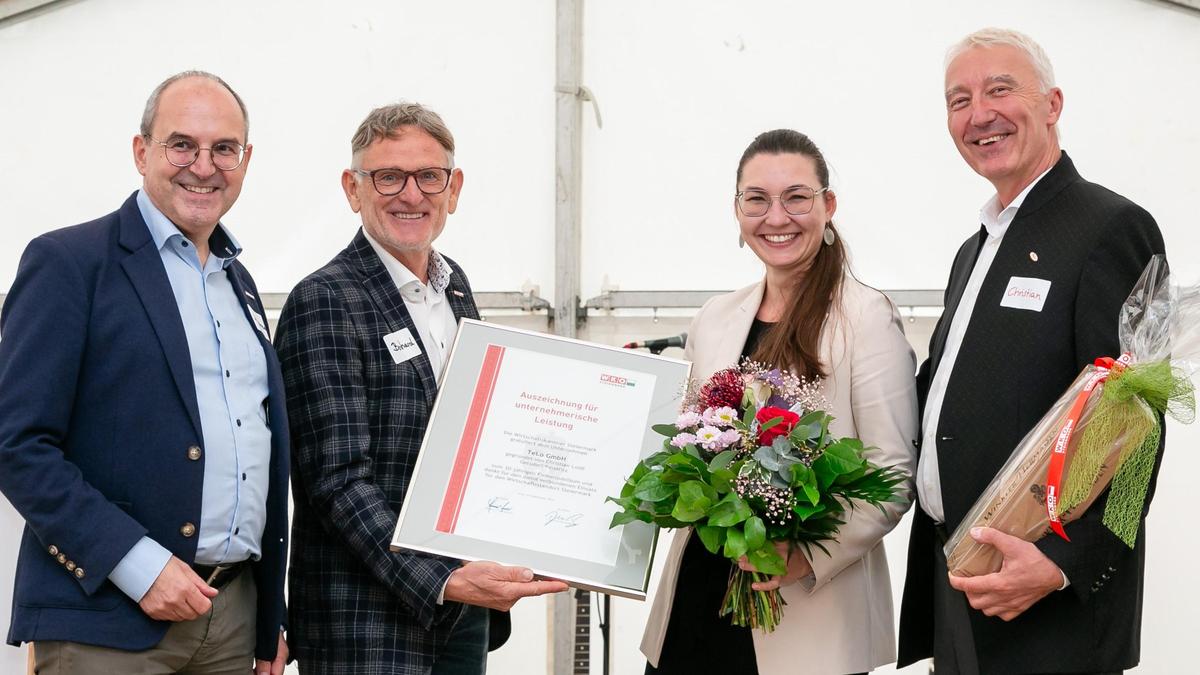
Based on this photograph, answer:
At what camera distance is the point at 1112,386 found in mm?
1914

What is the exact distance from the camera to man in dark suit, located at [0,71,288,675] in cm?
209

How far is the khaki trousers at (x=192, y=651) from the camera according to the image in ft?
6.89

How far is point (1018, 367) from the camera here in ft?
7.19

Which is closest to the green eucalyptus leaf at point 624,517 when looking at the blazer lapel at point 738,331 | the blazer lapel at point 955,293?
the blazer lapel at point 738,331

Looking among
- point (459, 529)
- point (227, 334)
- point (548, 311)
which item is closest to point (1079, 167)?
point (548, 311)

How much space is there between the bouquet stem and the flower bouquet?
0.17ft

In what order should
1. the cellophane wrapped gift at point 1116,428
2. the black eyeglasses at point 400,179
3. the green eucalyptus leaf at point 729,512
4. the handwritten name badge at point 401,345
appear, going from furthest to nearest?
the black eyeglasses at point 400,179 < the handwritten name badge at point 401,345 < the green eucalyptus leaf at point 729,512 < the cellophane wrapped gift at point 1116,428

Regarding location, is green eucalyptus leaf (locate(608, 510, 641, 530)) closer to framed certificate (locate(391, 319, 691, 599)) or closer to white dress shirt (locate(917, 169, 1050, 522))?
framed certificate (locate(391, 319, 691, 599))

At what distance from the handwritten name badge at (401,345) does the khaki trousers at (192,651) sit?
602 millimetres

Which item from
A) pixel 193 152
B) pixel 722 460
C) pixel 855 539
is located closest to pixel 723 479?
pixel 722 460

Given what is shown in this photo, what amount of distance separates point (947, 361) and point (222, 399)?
161 centimetres
